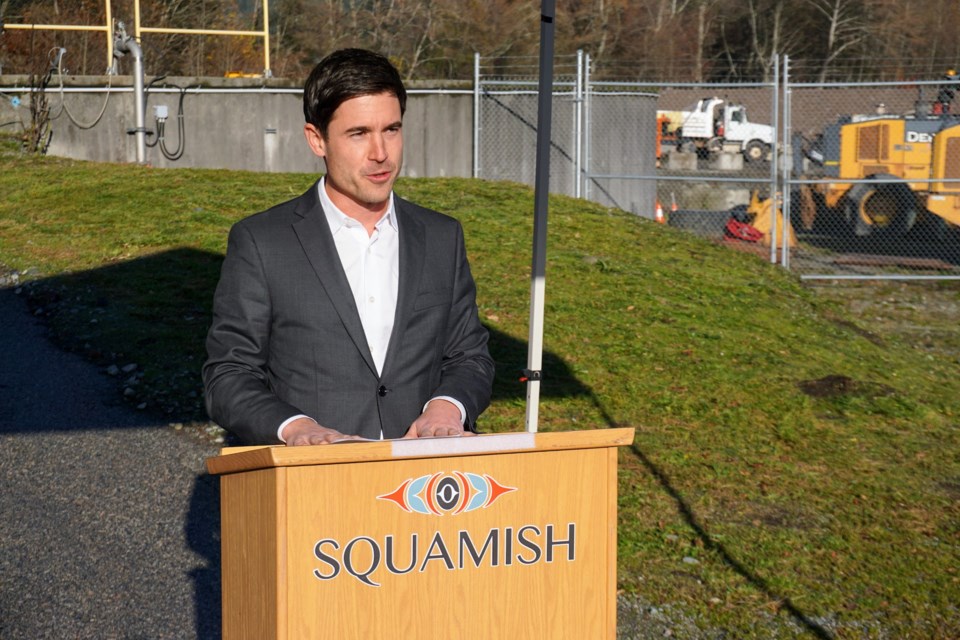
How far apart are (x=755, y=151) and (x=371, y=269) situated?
40.3 meters

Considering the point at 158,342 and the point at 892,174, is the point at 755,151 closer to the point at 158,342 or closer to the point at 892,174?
the point at 892,174

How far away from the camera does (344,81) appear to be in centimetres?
263

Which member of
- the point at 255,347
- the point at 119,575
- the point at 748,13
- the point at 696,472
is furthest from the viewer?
the point at 748,13

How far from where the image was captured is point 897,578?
18.4ft

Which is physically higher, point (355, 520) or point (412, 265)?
point (412, 265)

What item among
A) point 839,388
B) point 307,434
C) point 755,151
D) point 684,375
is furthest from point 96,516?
point 755,151

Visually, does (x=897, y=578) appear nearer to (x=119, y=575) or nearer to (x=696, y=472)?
(x=696, y=472)

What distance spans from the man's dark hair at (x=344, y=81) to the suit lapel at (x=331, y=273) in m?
0.23

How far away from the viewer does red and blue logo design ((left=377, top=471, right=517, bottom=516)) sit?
2.26m

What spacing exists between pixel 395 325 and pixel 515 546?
2.18 ft

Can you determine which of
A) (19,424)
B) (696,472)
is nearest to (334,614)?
(696,472)

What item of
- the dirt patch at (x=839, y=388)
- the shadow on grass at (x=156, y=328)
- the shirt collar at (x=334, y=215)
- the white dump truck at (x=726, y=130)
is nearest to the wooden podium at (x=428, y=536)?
the shirt collar at (x=334, y=215)

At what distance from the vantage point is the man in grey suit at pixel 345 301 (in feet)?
8.71

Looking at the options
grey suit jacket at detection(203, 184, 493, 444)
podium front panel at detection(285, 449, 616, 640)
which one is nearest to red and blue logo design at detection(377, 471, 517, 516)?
podium front panel at detection(285, 449, 616, 640)
